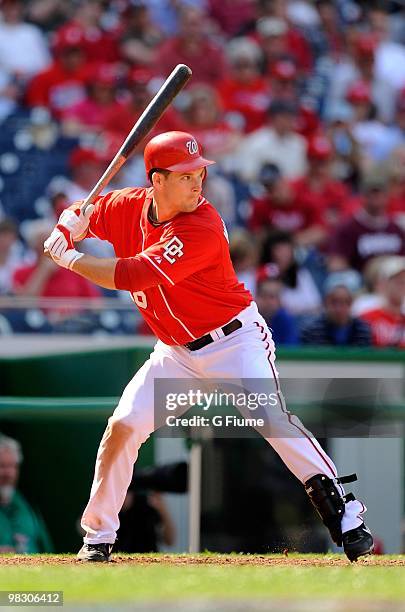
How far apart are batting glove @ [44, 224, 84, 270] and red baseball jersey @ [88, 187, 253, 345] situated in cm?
20

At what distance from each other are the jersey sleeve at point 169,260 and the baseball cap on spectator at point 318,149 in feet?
20.1

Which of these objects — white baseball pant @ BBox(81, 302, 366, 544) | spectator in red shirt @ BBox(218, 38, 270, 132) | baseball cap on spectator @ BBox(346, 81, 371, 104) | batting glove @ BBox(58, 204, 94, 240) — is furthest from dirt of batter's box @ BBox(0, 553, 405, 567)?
baseball cap on spectator @ BBox(346, 81, 371, 104)

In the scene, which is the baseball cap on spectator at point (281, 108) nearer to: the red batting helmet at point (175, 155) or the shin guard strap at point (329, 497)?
the red batting helmet at point (175, 155)

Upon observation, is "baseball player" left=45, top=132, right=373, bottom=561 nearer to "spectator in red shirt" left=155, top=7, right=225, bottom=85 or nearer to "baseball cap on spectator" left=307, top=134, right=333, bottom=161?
"baseball cap on spectator" left=307, top=134, right=333, bottom=161

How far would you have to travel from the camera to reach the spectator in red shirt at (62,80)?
10.2 metres

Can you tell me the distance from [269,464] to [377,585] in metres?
3.23

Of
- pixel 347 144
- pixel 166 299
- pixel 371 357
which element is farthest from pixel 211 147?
pixel 166 299

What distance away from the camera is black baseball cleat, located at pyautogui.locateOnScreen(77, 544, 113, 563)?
4.68 m

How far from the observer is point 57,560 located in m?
4.81

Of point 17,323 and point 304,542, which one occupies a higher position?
point 17,323

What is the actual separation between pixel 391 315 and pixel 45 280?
7.74 feet

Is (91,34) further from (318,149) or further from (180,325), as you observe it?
(180,325)

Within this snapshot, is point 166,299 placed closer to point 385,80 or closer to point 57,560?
point 57,560

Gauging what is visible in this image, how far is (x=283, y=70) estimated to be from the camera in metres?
11.3
